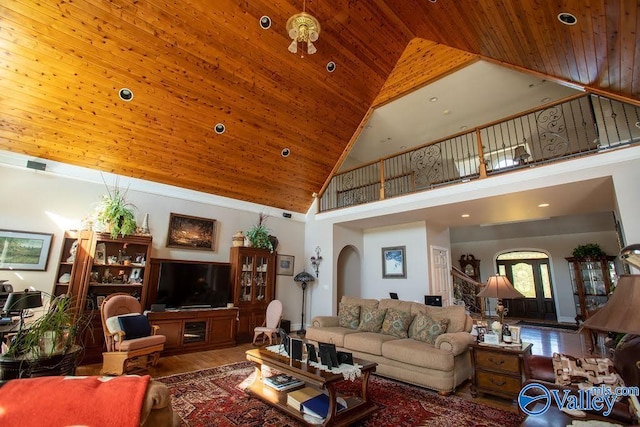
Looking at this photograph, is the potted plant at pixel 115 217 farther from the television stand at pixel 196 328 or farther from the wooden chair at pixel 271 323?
the wooden chair at pixel 271 323

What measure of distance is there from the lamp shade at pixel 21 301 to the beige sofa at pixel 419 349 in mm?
3599

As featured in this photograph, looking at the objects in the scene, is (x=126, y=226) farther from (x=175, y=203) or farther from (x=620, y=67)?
(x=620, y=67)

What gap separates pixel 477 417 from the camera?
2932 mm

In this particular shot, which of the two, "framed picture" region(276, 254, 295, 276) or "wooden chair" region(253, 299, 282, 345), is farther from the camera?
"framed picture" region(276, 254, 295, 276)

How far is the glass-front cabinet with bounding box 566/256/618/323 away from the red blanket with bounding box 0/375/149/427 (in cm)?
1098

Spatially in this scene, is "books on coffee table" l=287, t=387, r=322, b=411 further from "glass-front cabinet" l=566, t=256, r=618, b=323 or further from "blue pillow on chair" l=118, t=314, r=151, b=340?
"glass-front cabinet" l=566, t=256, r=618, b=323

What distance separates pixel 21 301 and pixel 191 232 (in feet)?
10.5

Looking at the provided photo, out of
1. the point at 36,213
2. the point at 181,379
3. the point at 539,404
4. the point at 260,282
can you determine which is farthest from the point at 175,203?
the point at 539,404

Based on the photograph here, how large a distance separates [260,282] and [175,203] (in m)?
2.45

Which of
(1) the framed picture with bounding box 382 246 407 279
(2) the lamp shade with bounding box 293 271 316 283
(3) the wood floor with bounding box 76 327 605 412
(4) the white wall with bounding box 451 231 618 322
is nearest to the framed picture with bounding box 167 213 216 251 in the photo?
(3) the wood floor with bounding box 76 327 605 412

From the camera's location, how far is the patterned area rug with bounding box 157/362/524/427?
9.25 ft

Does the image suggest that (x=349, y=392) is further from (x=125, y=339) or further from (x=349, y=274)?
(x=349, y=274)

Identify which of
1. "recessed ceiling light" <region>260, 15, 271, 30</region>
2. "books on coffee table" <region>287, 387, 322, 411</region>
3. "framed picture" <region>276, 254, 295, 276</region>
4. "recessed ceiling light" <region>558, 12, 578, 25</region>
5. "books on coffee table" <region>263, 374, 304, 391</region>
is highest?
"recessed ceiling light" <region>260, 15, 271, 30</region>

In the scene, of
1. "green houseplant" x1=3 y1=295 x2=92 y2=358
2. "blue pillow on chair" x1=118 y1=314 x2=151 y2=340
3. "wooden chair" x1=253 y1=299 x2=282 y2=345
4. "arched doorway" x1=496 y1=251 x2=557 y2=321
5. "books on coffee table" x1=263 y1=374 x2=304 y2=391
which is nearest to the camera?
"green houseplant" x1=3 y1=295 x2=92 y2=358
